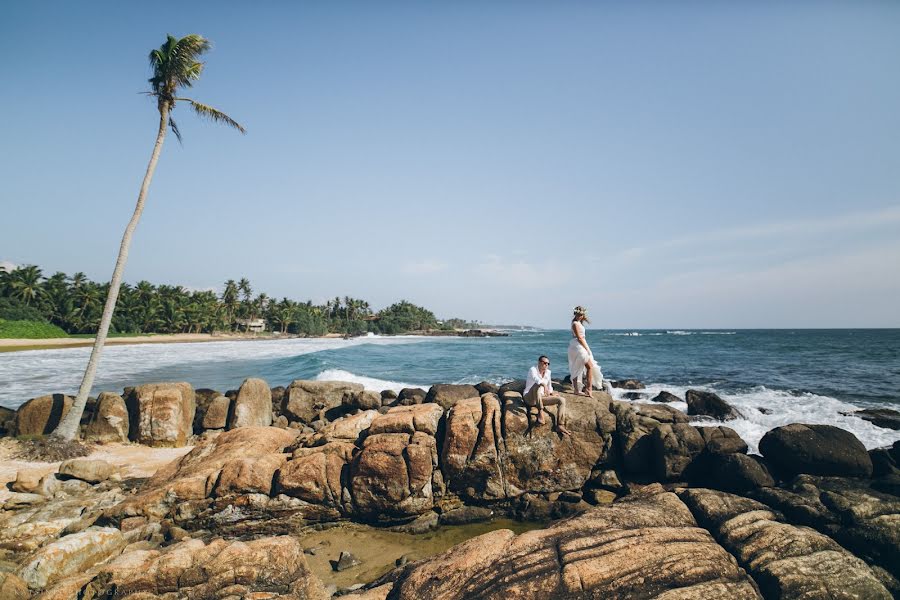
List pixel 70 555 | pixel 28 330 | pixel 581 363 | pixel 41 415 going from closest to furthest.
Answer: pixel 70 555
pixel 581 363
pixel 41 415
pixel 28 330

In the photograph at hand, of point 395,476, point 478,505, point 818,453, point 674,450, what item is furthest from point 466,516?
point 818,453

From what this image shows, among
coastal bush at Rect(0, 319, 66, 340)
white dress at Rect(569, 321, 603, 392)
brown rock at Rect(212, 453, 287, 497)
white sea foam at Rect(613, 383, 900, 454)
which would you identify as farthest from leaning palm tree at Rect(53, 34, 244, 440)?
coastal bush at Rect(0, 319, 66, 340)

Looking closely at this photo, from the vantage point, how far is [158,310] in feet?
289

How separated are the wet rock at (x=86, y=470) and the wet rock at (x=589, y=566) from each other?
9.62 metres

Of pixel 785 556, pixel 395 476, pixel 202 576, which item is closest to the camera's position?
pixel 785 556

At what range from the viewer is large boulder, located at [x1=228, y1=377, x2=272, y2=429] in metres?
15.9

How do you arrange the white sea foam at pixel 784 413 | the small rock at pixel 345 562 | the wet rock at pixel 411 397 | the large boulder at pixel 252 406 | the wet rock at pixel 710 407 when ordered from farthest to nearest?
the wet rock at pixel 710 407 < the wet rock at pixel 411 397 < the large boulder at pixel 252 406 < the white sea foam at pixel 784 413 < the small rock at pixel 345 562

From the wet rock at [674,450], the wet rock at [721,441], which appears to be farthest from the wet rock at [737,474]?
the wet rock at [674,450]

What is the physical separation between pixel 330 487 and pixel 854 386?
3344cm

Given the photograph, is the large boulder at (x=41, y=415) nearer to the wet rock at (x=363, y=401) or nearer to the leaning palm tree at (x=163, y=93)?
the leaning palm tree at (x=163, y=93)

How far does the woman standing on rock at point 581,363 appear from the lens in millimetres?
11234

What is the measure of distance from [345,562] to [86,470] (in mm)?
8154

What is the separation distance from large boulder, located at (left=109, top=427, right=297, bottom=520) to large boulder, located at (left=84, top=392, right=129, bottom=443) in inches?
227

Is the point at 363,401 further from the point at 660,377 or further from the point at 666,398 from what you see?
the point at 660,377
